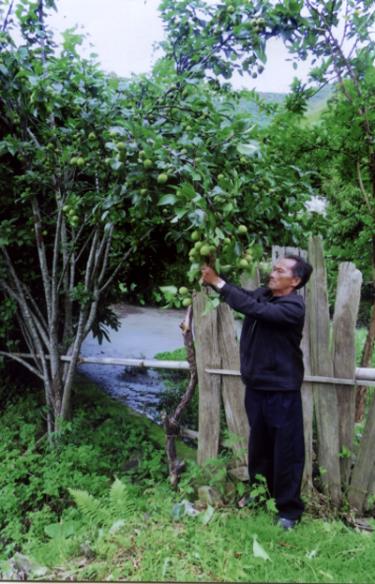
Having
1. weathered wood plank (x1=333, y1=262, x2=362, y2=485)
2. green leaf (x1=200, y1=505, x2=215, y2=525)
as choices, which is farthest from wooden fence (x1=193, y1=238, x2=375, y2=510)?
green leaf (x1=200, y1=505, x2=215, y2=525)

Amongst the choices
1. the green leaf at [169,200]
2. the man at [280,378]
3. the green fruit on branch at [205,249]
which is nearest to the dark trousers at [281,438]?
the man at [280,378]

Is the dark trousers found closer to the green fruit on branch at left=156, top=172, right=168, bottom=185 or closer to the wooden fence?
the wooden fence

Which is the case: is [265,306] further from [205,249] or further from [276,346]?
[205,249]

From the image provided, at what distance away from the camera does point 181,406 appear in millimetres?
1971

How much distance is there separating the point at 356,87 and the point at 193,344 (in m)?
1.38

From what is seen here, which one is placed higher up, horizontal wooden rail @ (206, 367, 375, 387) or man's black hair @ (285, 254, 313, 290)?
man's black hair @ (285, 254, 313, 290)

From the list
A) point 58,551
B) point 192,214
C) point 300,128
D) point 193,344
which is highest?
point 300,128

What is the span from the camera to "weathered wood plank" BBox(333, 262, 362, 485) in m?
1.85

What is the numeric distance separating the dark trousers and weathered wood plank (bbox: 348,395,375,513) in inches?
12.2

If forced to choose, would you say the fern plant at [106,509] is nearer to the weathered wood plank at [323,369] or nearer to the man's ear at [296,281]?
the weathered wood plank at [323,369]

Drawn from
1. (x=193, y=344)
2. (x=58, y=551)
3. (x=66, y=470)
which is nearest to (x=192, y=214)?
(x=193, y=344)

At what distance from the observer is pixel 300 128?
2.21 metres

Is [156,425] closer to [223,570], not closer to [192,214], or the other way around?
[223,570]

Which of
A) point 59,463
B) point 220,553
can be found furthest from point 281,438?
point 59,463
